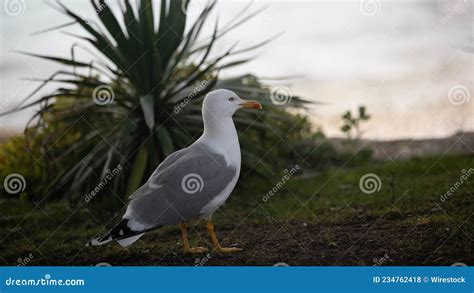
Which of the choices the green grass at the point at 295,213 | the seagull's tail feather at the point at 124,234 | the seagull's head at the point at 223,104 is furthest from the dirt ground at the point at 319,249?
the seagull's head at the point at 223,104

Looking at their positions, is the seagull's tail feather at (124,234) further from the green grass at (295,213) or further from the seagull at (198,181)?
the green grass at (295,213)

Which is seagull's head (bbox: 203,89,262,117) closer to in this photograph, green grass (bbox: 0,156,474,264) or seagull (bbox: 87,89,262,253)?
seagull (bbox: 87,89,262,253)

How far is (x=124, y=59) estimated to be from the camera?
5.43 metres

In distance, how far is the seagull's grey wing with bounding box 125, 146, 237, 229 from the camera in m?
3.66

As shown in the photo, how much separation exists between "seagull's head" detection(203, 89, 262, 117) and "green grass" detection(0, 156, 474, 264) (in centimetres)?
98

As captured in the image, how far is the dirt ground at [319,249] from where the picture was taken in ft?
12.6

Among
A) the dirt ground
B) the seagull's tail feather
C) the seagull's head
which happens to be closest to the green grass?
the dirt ground

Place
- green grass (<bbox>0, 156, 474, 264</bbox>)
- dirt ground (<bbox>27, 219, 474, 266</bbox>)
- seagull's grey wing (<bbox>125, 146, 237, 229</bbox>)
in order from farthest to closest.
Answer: green grass (<bbox>0, 156, 474, 264</bbox>) → dirt ground (<bbox>27, 219, 474, 266</bbox>) → seagull's grey wing (<bbox>125, 146, 237, 229</bbox>)

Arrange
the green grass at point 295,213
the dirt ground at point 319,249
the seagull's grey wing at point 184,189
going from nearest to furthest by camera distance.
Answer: the seagull's grey wing at point 184,189 < the dirt ground at point 319,249 < the green grass at point 295,213

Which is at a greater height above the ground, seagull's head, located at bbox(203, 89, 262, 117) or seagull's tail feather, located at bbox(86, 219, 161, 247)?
seagull's head, located at bbox(203, 89, 262, 117)

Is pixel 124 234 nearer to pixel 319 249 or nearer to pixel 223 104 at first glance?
pixel 223 104

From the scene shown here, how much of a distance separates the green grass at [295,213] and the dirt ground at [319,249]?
0.07 ft

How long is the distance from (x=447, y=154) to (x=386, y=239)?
3372 mm
